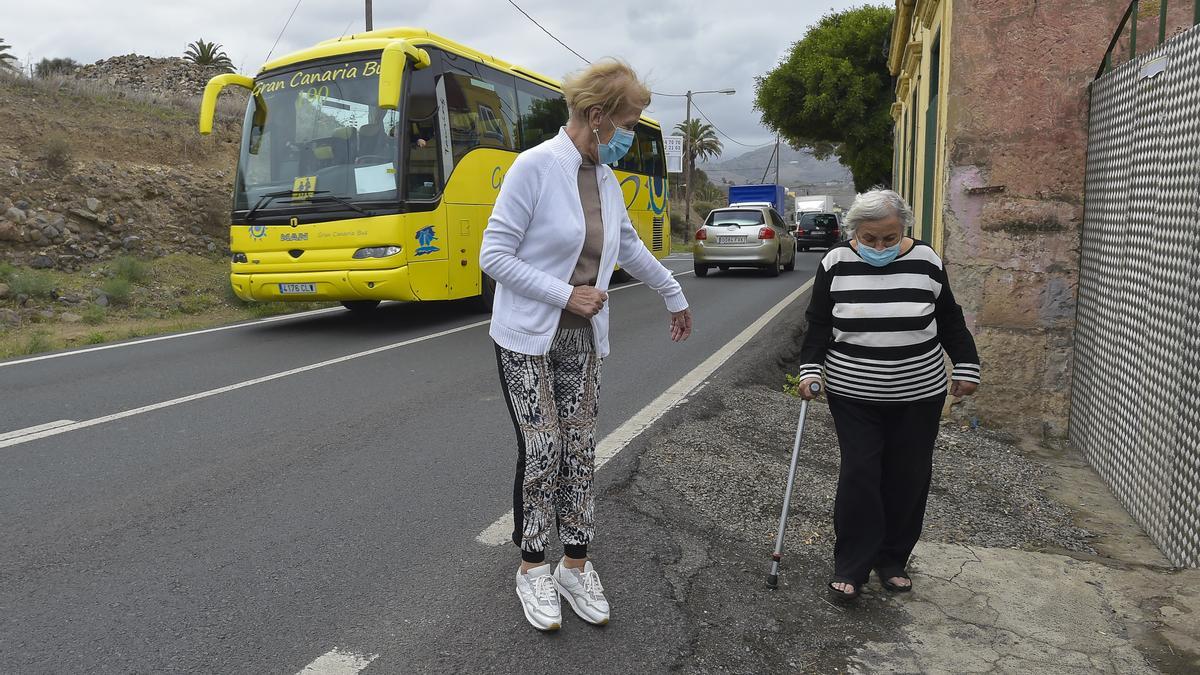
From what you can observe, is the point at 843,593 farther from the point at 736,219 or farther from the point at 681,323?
the point at 736,219

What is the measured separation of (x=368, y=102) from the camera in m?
9.98

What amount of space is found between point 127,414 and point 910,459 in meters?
5.28

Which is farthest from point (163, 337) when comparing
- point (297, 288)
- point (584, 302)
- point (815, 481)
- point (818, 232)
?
point (818, 232)

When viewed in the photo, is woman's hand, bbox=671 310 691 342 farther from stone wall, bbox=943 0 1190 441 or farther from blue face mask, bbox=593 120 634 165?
stone wall, bbox=943 0 1190 441

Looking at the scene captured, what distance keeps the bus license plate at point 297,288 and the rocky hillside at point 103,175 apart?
7.13m

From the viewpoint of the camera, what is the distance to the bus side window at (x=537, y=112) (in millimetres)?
12656

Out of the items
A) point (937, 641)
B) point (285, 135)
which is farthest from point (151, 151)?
point (937, 641)

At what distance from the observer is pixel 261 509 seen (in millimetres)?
4199

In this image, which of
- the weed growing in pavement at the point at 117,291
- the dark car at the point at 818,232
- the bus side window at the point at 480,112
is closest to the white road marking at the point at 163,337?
the weed growing in pavement at the point at 117,291

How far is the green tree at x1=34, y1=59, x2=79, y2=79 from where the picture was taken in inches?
965

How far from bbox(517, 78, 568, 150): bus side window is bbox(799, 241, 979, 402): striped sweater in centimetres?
954

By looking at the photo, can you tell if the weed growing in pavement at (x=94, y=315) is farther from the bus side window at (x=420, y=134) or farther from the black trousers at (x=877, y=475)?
the black trousers at (x=877, y=475)

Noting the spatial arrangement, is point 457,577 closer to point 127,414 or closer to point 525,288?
point 525,288

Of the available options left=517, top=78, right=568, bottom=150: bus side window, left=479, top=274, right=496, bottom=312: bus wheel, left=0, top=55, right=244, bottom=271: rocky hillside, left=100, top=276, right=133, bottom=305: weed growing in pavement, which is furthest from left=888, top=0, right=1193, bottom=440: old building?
left=0, top=55, right=244, bottom=271: rocky hillside
